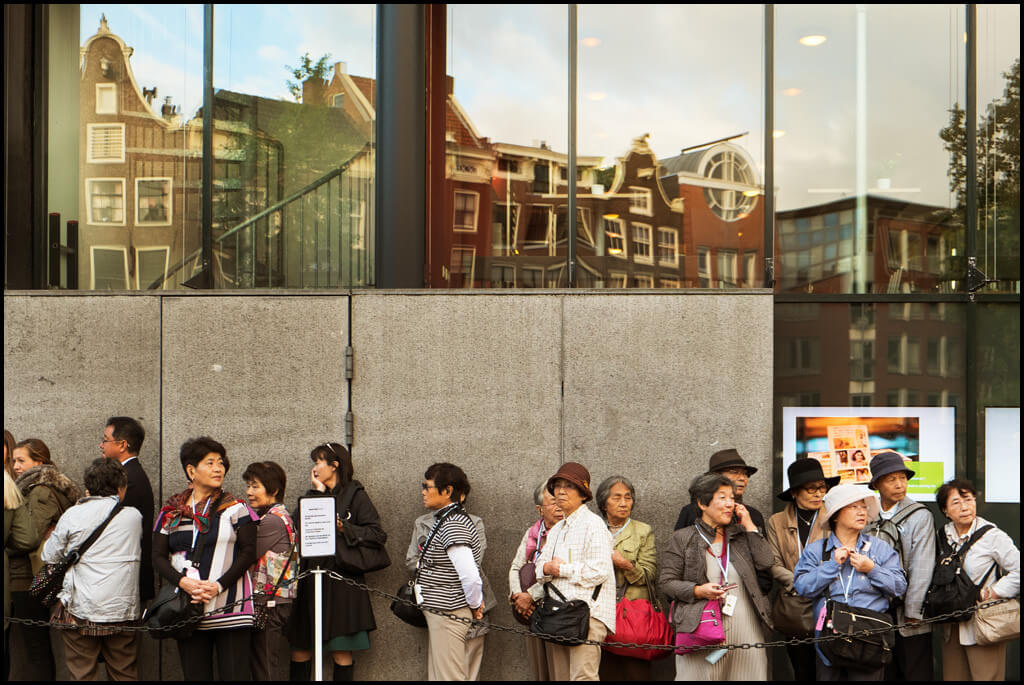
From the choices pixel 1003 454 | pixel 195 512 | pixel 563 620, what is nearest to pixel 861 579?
pixel 563 620

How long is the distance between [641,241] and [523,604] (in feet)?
13.2

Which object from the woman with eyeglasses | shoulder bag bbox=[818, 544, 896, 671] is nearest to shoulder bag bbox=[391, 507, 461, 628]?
shoulder bag bbox=[818, 544, 896, 671]

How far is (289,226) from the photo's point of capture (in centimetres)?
974

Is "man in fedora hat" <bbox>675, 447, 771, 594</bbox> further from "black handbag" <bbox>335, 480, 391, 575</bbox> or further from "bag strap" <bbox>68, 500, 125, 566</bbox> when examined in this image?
"bag strap" <bbox>68, 500, 125, 566</bbox>

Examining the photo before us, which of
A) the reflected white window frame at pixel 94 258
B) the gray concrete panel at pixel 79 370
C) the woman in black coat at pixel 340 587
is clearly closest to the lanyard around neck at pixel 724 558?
the woman in black coat at pixel 340 587

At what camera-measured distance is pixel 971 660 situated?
6875 mm

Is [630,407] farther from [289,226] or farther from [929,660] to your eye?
[289,226]

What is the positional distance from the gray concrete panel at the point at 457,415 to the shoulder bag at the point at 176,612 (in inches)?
79.9

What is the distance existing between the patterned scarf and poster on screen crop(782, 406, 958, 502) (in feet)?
16.7

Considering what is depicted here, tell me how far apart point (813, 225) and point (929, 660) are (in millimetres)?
4099

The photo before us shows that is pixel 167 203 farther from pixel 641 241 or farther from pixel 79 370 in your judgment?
pixel 641 241

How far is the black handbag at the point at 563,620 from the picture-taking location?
6.52 meters

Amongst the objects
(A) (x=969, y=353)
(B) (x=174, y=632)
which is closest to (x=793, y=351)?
(A) (x=969, y=353)

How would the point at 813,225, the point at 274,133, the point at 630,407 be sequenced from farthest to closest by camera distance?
1. the point at 274,133
2. the point at 813,225
3. the point at 630,407
